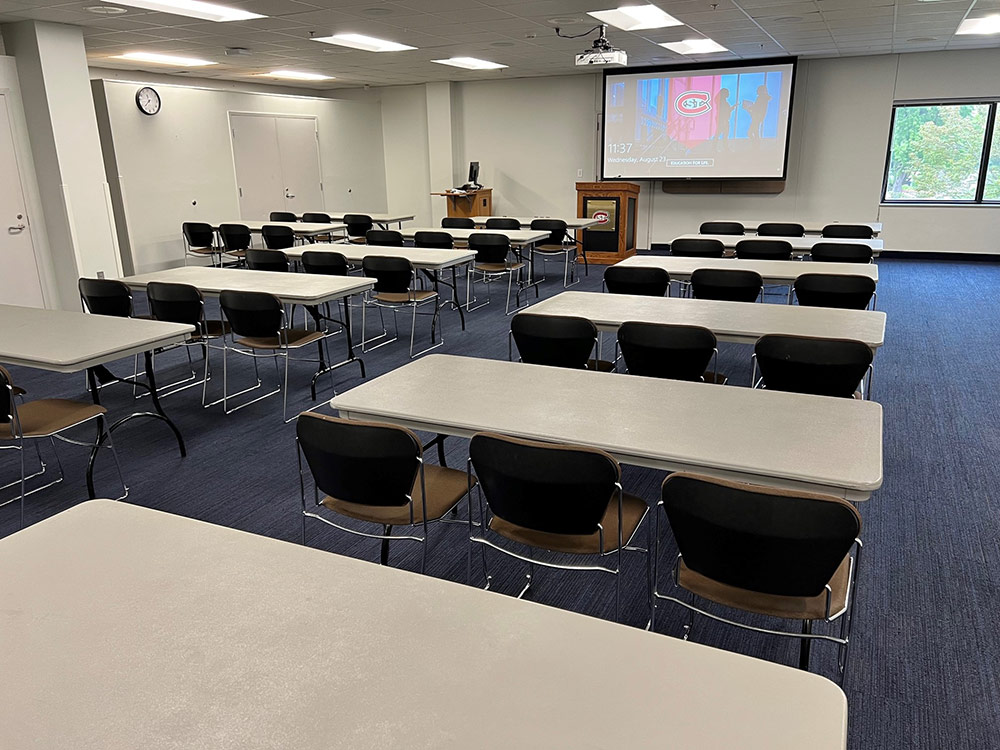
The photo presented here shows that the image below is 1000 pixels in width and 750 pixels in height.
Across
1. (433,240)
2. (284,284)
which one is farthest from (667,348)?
(433,240)

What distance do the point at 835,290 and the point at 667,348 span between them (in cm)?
193

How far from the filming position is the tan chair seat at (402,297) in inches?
239

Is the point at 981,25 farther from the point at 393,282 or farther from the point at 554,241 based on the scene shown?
the point at 393,282

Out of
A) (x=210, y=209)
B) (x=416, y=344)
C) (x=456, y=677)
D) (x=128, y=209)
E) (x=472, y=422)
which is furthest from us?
(x=210, y=209)

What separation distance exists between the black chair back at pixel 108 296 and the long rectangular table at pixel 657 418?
112 inches

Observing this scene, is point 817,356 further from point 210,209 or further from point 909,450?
point 210,209

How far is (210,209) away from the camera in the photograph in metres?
11.1

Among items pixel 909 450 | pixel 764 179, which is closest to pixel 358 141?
pixel 764 179

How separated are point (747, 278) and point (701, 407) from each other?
A: 270 cm

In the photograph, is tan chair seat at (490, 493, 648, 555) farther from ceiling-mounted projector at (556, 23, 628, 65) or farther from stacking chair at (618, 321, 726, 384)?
ceiling-mounted projector at (556, 23, 628, 65)

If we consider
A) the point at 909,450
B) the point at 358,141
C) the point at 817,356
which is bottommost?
the point at 909,450

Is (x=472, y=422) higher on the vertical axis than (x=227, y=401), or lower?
higher

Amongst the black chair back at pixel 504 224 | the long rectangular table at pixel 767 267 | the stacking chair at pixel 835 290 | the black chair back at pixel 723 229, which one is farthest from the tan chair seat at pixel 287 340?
the black chair back at pixel 504 224

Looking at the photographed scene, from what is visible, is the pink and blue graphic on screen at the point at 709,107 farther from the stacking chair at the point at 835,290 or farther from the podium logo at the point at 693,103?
the stacking chair at the point at 835,290
